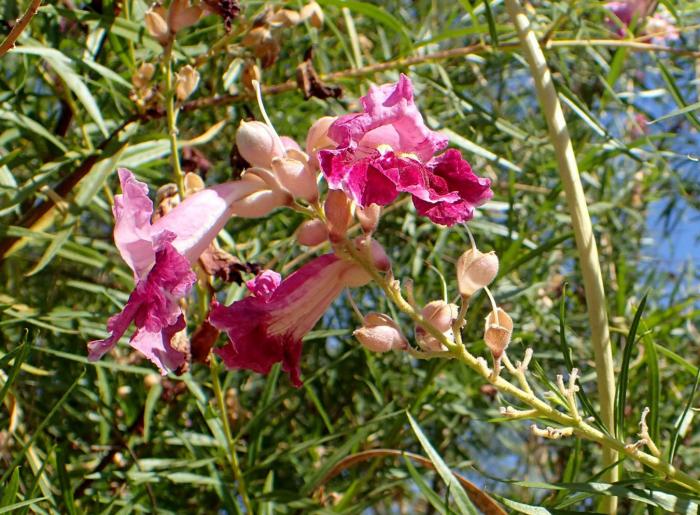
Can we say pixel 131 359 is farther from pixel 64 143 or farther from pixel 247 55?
pixel 247 55

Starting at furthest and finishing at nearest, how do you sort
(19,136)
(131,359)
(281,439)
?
1. (281,439)
2. (131,359)
3. (19,136)

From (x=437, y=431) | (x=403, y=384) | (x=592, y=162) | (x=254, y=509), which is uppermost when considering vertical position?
(x=592, y=162)

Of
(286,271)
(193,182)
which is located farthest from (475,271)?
(286,271)

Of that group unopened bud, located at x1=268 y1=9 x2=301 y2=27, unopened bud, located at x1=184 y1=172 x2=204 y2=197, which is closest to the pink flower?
unopened bud, located at x1=184 y1=172 x2=204 y2=197

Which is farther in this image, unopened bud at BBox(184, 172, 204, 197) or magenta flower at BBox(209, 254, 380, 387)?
unopened bud at BBox(184, 172, 204, 197)

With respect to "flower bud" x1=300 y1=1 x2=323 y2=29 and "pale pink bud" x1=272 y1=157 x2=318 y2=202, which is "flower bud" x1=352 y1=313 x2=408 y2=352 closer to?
"pale pink bud" x1=272 y1=157 x2=318 y2=202

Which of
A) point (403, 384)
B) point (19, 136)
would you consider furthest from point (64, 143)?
point (403, 384)
